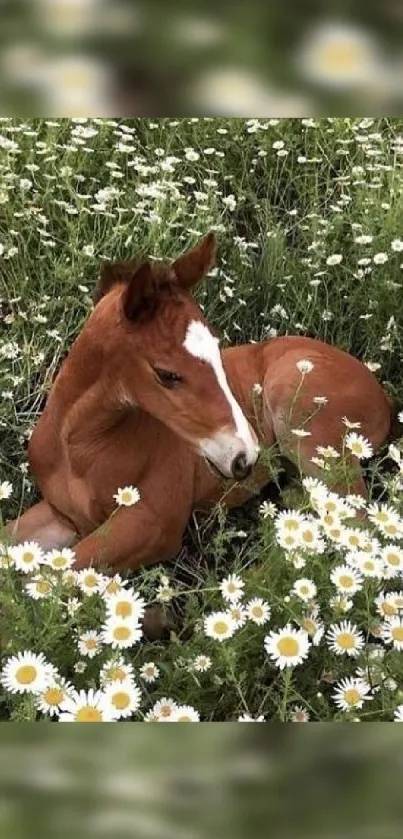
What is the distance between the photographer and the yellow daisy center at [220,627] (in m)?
0.72

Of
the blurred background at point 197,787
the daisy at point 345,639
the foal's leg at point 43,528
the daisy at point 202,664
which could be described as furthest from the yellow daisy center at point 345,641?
the foal's leg at point 43,528

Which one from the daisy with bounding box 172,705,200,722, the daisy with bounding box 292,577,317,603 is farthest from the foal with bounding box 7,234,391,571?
the daisy with bounding box 172,705,200,722

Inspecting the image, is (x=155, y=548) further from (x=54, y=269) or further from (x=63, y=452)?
(x=54, y=269)

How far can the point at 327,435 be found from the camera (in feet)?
3.23

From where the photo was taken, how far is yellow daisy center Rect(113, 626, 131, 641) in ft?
2.27

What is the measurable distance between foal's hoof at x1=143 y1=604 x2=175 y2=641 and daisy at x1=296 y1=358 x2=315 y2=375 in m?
0.34

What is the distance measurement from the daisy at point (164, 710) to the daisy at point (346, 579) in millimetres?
174

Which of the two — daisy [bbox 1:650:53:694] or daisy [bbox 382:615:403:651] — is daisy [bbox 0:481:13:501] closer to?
daisy [bbox 1:650:53:694]

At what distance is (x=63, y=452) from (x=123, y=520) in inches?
3.8

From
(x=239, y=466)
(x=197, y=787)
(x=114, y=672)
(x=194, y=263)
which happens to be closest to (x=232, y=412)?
(x=239, y=466)

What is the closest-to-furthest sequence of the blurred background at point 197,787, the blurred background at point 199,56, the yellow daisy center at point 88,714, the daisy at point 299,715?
the blurred background at point 199,56 → the blurred background at point 197,787 → the yellow daisy center at point 88,714 → the daisy at point 299,715

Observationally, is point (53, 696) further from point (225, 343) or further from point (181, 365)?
point (225, 343)

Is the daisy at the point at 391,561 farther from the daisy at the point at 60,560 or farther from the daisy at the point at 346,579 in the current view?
the daisy at the point at 60,560

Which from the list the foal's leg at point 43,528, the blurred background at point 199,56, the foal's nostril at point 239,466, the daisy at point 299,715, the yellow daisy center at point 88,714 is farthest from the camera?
the foal's leg at point 43,528
